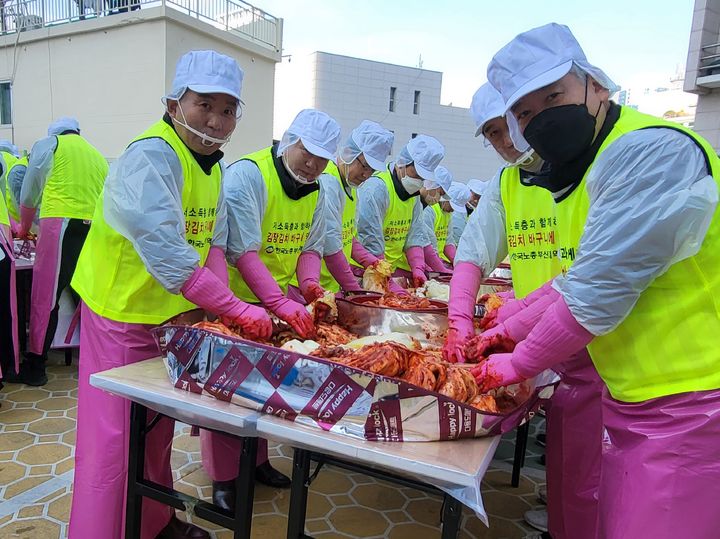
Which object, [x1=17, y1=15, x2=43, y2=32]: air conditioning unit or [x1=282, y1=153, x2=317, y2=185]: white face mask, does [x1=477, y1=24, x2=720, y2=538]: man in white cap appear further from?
[x1=17, y1=15, x2=43, y2=32]: air conditioning unit

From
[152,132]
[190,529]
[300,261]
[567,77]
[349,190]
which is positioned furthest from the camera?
[349,190]

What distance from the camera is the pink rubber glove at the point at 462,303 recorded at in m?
2.27

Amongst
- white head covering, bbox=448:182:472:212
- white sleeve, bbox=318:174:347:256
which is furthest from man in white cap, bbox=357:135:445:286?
white head covering, bbox=448:182:472:212

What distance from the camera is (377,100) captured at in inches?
772

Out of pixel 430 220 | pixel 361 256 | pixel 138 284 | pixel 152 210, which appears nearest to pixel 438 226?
pixel 430 220

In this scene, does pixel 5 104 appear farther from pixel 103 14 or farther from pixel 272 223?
pixel 272 223

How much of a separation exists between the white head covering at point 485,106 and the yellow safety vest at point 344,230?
157 cm

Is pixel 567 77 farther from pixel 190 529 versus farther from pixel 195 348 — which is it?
pixel 190 529

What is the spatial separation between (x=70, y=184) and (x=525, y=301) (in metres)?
3.68

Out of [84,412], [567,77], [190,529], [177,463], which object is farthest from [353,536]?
[567,77]

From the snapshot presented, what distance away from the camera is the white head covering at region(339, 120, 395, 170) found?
12.2 feet

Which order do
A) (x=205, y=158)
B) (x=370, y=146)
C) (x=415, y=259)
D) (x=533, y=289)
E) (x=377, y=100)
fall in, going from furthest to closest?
(x=377, y=100), (x=415, y=259), (x=370, y=146), (x=533, y=289), (x=205, y=158)

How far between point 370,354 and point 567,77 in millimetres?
954

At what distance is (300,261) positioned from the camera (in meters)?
3.07
